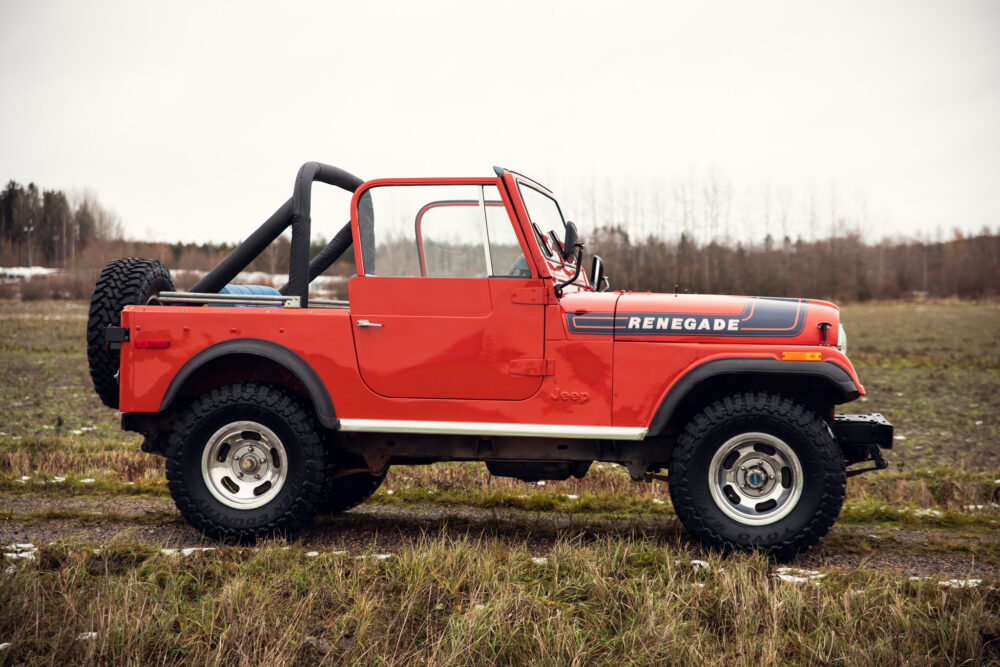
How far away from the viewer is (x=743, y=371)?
14.3 feet

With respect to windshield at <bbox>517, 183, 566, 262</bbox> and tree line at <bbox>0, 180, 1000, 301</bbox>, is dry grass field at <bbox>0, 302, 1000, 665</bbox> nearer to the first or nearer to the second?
windshield at <bbox>517, 183, 566, 262</bbox>

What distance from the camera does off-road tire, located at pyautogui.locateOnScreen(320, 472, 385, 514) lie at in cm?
562

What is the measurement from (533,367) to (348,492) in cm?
208

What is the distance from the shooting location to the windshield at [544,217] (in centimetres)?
481

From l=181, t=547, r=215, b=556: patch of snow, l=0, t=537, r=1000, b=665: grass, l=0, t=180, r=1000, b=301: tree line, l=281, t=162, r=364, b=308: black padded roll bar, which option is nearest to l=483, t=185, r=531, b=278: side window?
l=281, t=162, r=364, b=308: black padded roll bar

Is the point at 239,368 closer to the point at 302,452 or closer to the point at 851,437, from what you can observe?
the point at 302,452

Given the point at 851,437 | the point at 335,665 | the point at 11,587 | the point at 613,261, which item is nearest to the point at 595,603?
the point at 335,665

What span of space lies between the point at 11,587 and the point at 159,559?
712mm

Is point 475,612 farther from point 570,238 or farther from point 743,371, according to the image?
point 570,238

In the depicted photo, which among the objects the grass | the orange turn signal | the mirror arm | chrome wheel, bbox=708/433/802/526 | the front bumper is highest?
the mirror arm

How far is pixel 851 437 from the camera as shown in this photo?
14.8ft

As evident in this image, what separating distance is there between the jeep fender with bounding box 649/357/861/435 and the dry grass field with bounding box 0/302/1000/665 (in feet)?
2.54

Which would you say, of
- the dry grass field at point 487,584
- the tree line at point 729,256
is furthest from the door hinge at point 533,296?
the tree line at point 729,256

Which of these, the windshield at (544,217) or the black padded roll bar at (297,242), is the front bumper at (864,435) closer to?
the windshield at (544,217)
